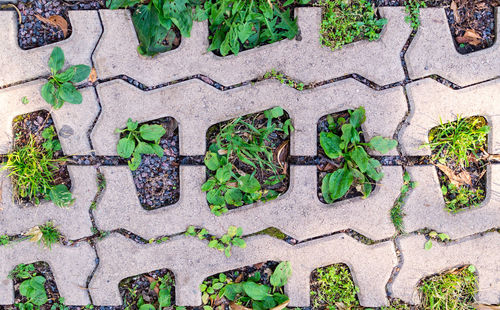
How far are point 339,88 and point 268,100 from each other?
41 cm

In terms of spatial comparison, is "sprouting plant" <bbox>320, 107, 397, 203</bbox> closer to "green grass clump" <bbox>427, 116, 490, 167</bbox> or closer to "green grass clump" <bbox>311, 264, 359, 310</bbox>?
"green grass clump" <bbox>427, 116, 490, 167</bbox>

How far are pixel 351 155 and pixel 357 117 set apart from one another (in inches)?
8.6

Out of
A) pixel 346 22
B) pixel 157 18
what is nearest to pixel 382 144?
pixel 346 22

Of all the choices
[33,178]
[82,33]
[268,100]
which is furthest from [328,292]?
[82,33]

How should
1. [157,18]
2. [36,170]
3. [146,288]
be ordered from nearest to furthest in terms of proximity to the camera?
1. [157,18]
2. [36,170]
3. [146,288]

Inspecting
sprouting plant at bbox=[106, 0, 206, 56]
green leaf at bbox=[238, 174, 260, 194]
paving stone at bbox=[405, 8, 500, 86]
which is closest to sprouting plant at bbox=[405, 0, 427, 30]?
paving stone at bbox=[405, 8, 500, 86]

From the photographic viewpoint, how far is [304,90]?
7.78ft

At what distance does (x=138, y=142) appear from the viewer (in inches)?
93.8

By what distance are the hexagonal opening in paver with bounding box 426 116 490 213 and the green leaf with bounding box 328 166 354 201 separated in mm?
512

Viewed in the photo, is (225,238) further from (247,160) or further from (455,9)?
(455,9)

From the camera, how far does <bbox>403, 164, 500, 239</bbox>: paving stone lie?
241cm

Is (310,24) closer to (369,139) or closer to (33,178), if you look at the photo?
(369,139)

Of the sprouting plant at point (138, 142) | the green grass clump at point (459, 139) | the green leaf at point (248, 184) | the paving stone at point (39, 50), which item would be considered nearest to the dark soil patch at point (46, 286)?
the sprouting plant at point (138, 142)

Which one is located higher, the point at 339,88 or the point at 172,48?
the point at 172,48
